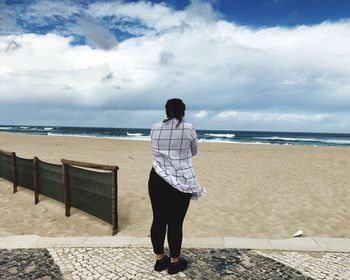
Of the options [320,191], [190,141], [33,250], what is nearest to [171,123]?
[190,141]

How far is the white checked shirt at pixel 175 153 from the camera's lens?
387cm

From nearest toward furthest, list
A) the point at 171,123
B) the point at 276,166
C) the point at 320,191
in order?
1. the point at 171,123
2. the point at 320,191
3. the point at 276,166

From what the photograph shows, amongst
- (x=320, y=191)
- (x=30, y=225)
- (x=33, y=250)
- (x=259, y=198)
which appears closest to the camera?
(x=33, y=250)

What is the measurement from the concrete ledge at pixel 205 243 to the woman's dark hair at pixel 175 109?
2.08 metres

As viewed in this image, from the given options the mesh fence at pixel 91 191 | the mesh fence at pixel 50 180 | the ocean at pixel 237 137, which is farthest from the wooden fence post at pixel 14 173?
the ocean at pixel 237 137

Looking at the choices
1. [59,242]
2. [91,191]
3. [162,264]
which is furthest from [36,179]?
[162,264]

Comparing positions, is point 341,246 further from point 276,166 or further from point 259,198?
point 276,166

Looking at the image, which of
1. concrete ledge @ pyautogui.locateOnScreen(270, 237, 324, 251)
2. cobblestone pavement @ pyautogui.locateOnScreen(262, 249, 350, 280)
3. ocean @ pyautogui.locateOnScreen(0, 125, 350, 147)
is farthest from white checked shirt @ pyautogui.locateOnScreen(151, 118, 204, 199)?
ocean @ pyautogui.locateOnScreen(0, 125, 350, 147)

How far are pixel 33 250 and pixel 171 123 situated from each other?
2.74 metres

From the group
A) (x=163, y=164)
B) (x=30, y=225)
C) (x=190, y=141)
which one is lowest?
(x=30, y=225)

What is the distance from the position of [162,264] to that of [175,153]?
1418 mm

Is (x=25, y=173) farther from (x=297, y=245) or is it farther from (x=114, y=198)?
(x=297, y=245)

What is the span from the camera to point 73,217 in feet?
23.3

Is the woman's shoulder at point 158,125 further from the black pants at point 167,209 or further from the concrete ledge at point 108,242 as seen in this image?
the concrete ledge at point 108,242
